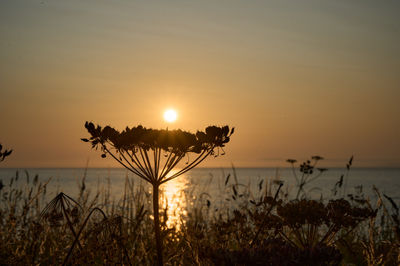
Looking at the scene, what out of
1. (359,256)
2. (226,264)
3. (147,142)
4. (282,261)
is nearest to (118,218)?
(147,142)

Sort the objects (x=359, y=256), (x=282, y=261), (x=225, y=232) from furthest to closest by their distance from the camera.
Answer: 1. (x=359, y=256)
2. (x=225, y=232)
3. (x=282, y=261)

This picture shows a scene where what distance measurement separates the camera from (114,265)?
156 inches

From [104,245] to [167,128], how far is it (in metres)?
1.15

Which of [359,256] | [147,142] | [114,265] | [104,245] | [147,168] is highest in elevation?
[147,142]

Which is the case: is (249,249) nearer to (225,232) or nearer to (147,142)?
(147,142)

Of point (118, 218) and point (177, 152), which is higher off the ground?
point (177, 152)

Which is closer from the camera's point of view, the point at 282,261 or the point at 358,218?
the point at 282,261

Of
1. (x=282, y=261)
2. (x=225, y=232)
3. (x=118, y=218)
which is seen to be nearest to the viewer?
(x=282, y=261)

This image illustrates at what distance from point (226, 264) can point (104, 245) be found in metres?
1.33

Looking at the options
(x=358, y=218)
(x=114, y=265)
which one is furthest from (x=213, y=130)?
(x=358, y=218)

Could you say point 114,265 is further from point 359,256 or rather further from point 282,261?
point 359,256

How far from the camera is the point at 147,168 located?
3395 mm

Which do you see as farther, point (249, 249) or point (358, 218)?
point (358, 218)

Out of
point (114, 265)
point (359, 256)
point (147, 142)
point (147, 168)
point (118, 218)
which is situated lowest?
point (359, 256)
